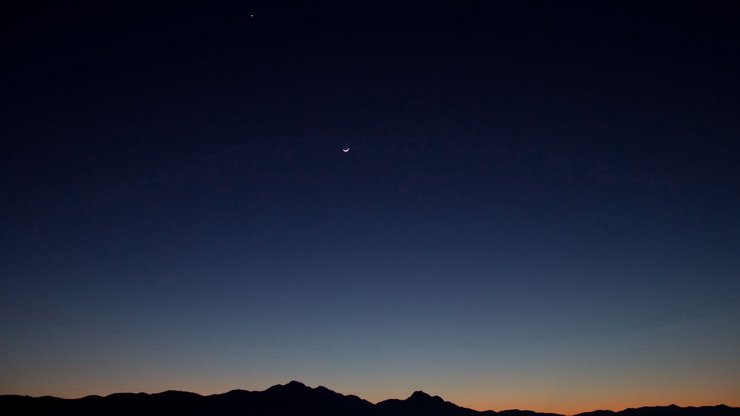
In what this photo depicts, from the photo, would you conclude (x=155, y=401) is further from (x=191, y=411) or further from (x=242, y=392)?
(x=242, y=392)

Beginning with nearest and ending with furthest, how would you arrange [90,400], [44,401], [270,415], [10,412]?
[10,412]
[44,401]
[90,400]
[270,415]

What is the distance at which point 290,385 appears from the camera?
19888 centimetres

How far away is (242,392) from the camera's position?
7239 inches

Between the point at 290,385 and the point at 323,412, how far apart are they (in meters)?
22.2

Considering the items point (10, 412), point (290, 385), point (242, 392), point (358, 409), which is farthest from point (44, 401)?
point (358, 409)

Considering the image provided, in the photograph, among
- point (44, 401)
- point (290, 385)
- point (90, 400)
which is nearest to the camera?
point (44, 401)

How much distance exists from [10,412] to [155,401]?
40405 millimetres

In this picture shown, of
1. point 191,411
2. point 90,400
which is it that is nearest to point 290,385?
point 191,411

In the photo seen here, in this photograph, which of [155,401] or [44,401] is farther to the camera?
[155,401]

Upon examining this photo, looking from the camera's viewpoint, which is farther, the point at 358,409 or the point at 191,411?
the point at 358,409

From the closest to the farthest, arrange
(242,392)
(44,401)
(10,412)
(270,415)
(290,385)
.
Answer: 1. (10,412)
2. (44,401)
3. (270,415)
4. (242,392)
5. (290,385)

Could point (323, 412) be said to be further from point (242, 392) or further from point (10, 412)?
point (10, 412)

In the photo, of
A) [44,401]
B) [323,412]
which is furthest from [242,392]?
[44,401]

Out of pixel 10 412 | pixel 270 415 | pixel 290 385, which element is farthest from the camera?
pixel 290 385
